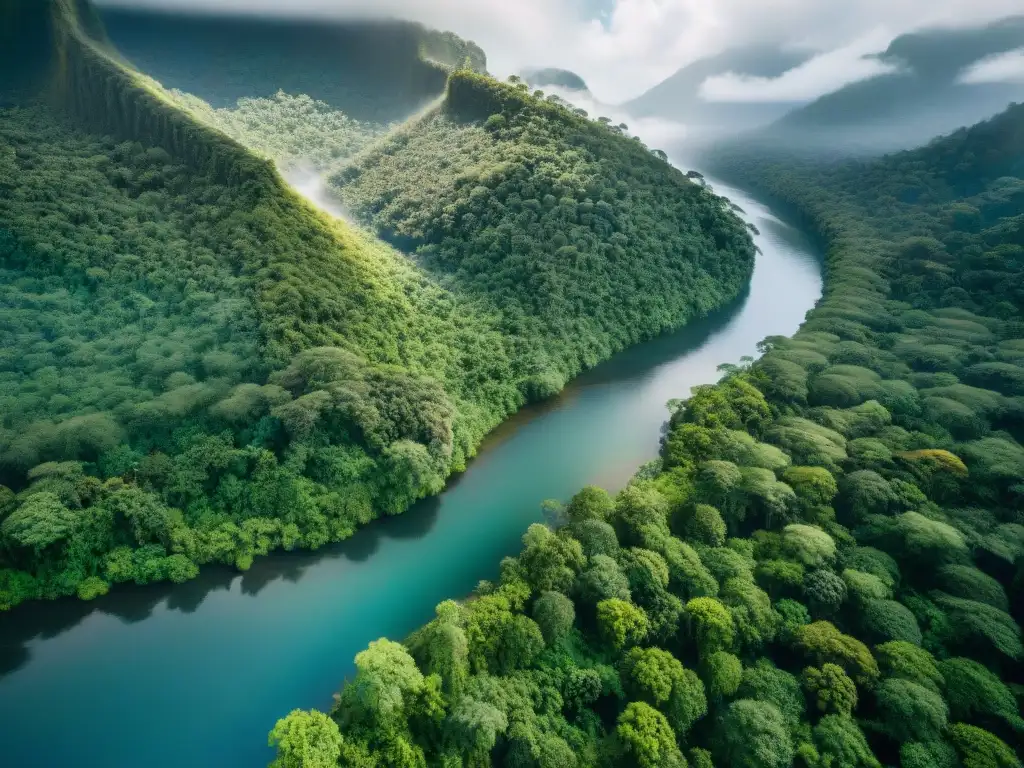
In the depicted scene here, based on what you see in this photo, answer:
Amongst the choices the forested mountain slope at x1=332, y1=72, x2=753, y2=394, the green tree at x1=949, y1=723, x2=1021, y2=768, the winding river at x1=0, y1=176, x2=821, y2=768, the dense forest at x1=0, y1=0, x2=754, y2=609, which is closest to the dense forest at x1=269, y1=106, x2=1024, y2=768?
the green tree at x1=949, y1=723, x2=1021, y2=768

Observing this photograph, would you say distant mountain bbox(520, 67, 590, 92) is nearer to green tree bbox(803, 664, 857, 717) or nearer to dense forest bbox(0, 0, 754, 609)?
dense forest bbox(0, 0, 754, 609)

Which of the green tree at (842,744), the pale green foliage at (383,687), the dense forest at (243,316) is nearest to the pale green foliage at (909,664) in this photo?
the green tree at (842,744)

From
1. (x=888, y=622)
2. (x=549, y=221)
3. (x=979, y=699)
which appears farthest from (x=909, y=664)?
(x=549, y=221)

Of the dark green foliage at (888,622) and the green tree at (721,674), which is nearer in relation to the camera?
the green tree at (721,674)

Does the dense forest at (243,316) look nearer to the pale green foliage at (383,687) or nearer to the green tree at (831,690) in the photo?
the pale green foliage at (383,687)

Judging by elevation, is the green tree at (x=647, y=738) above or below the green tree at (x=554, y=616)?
below

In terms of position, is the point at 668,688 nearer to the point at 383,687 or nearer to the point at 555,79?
the point at 383,687
